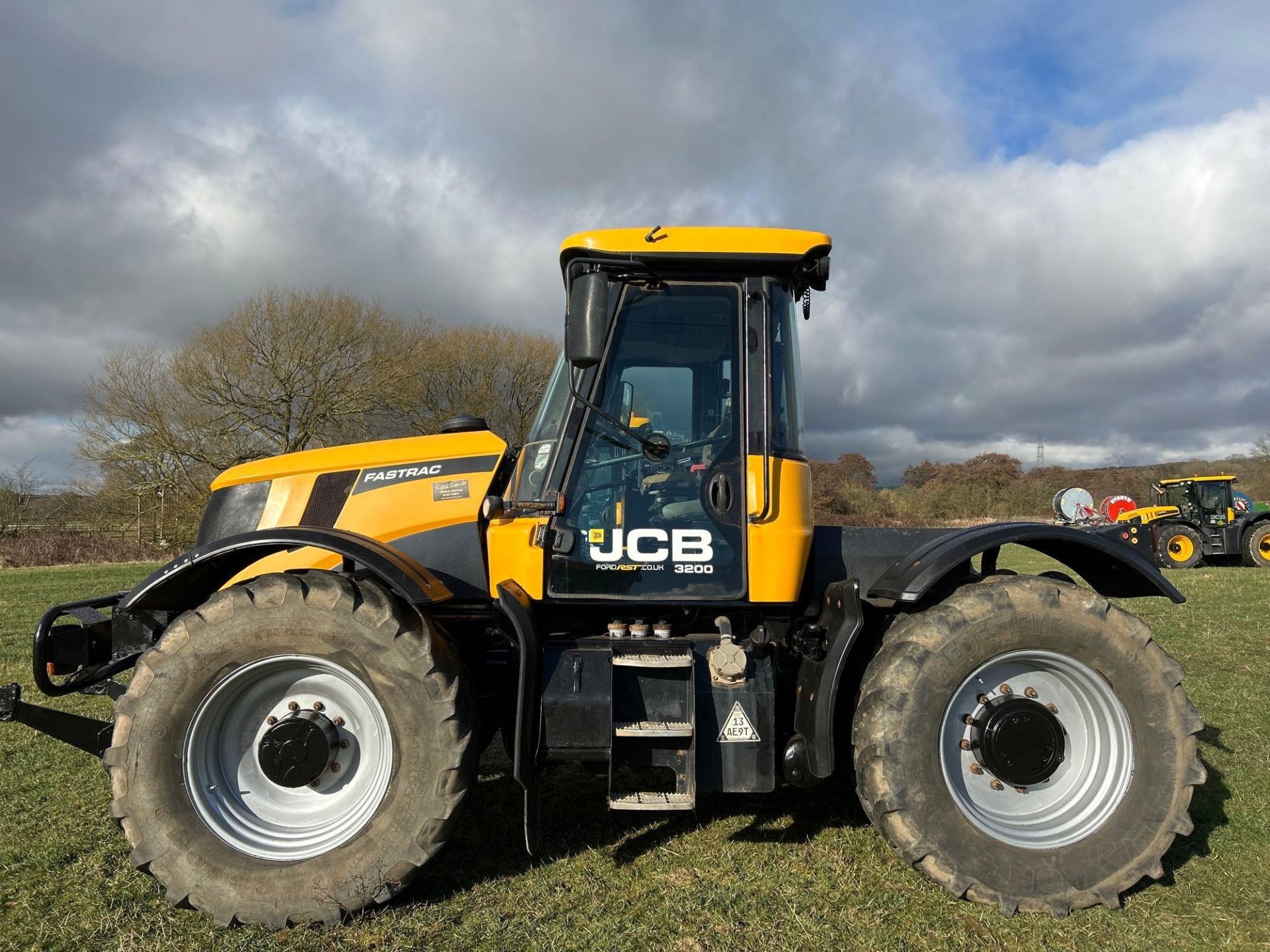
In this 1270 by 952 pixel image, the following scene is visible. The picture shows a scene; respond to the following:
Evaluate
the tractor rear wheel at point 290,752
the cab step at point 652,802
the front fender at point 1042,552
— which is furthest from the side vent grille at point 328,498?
the front fender at point 1042,552

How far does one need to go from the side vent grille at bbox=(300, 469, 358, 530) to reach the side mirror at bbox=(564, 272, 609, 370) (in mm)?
1398

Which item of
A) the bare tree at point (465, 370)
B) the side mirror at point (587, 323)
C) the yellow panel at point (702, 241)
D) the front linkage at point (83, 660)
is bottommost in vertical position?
the front linkage at point (83, 660)

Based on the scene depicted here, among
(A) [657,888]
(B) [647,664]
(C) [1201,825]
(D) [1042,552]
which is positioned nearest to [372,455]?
(B) [647,664]

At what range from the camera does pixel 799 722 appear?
331cm

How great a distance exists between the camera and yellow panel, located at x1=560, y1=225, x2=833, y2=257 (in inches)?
131

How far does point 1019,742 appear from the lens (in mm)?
3146

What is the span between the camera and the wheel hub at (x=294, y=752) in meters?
3.07

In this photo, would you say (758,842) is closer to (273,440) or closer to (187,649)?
(187,649)

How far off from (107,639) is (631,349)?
2.97m

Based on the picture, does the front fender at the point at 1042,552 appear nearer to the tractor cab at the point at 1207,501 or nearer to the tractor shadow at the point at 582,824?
the tractor shadow at the point at 582,824

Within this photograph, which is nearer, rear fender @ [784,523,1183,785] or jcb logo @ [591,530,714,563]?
rear fender @ [784,523,1183,785]

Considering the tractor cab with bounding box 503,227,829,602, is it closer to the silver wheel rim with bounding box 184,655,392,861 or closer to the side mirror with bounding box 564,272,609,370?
the side mirror with bounding box 564,272,609,370

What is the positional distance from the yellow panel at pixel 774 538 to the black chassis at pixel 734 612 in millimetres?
178

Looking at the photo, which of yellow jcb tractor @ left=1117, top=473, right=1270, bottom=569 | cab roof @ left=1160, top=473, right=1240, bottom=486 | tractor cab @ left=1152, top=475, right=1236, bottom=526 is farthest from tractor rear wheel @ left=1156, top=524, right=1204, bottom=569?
cab roof @ left=1160, top=473, right=1240, bottom=486
